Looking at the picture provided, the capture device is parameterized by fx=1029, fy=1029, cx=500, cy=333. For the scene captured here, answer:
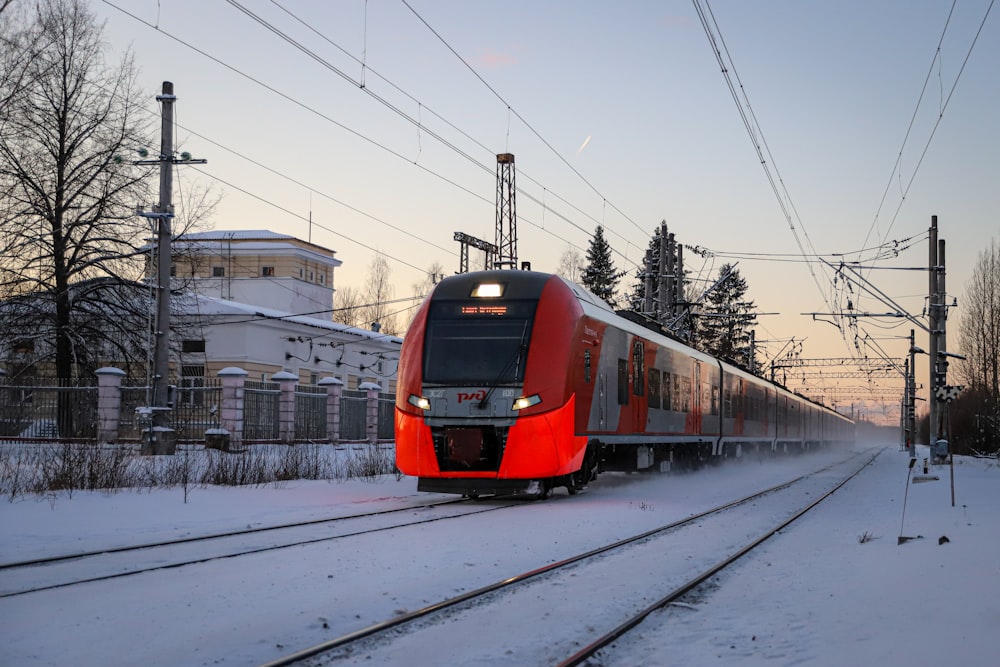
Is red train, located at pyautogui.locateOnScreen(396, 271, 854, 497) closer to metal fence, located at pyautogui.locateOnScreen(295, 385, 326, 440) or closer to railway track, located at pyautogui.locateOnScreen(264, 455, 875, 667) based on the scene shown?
railway track, located at pyautogui.locateOnScreen(264, 455, 875, 667)

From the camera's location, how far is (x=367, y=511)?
1406cm

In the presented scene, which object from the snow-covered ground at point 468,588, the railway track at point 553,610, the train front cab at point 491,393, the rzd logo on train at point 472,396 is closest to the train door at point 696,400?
the train front cab at point 491,393

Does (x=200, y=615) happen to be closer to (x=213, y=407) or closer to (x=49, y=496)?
(x=49, y=496)

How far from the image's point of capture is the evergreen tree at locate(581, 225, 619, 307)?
7138 cm

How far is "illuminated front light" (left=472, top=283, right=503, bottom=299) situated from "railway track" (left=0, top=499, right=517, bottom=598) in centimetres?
372

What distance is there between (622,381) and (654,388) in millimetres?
2762

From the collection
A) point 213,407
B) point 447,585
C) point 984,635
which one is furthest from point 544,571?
point 213,407

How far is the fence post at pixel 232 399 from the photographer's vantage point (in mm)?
27938

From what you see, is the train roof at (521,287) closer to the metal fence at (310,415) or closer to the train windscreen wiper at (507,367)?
the train windscreen wiper at (507,367)

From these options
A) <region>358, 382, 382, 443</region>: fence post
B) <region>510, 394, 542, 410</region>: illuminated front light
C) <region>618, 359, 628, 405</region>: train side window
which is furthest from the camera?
<region>358, 382, 382, 443</region>: fence post

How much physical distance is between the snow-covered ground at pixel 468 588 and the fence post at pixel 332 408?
19367mm

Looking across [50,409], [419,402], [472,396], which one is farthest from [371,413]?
[472,396]

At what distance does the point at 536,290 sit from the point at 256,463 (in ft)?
24.3

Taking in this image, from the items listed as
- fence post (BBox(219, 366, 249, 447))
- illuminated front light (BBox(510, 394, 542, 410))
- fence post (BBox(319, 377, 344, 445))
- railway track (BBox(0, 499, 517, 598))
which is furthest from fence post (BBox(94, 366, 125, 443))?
illuminated front light (BBox(510, 394, 542, 410))
